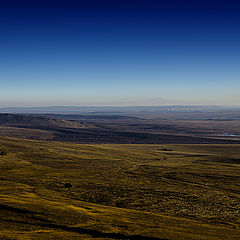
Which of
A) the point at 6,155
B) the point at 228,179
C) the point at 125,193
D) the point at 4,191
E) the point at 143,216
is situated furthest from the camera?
the point at 6,155

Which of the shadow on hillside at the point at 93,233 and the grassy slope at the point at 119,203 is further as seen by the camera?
the grassy slope at the point at 119,203

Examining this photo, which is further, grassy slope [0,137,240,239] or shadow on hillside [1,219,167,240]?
grassy slope [0,137,240,239]

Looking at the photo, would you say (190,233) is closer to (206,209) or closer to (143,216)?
(143,216)

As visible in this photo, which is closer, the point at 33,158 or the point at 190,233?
the point at 190,233

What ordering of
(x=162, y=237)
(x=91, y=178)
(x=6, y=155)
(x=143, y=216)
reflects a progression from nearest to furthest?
(x=162, y=237)
(x=143, y=216)
(x=91, y=178)
(x=6, y=155)

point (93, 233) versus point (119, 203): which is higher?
point (93, 233)

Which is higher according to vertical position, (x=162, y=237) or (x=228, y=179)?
(x=162, y=237)

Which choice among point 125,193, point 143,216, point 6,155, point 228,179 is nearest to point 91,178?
point 125,193

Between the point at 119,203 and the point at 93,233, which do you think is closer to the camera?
the point at 93,233
